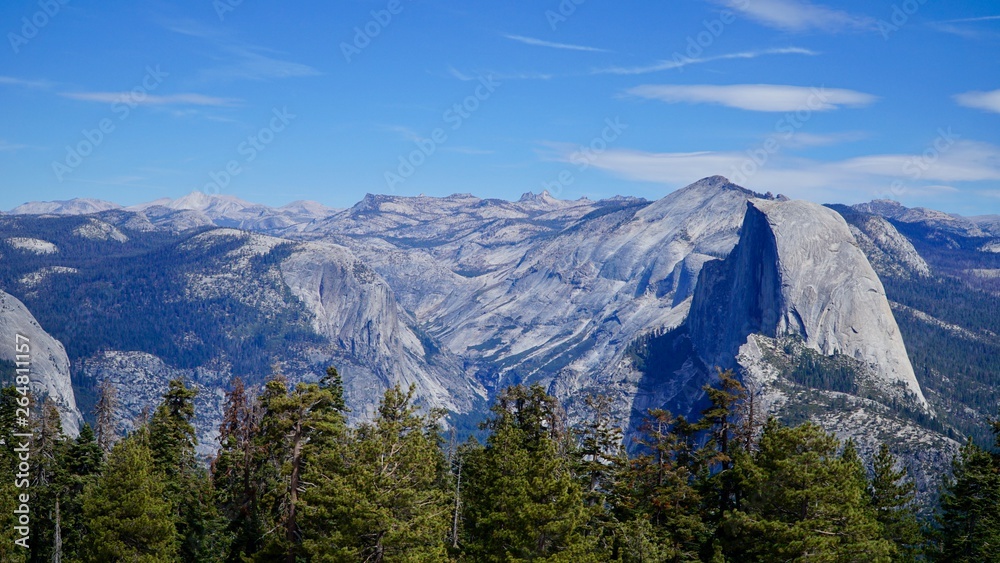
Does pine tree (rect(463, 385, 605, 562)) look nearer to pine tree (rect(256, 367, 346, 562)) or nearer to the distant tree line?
the distant tree line

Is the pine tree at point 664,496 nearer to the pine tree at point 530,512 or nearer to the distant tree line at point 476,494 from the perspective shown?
the distant tree line at point 476,494

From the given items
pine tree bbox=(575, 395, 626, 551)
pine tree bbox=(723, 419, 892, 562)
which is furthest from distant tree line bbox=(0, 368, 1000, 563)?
pine tree bbox=(575, 395, 626, 551)

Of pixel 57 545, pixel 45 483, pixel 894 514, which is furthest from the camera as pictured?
pixel 45 483

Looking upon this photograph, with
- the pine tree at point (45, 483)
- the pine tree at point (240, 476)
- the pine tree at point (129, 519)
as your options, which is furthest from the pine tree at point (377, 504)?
the pine tree at point (45, 483)

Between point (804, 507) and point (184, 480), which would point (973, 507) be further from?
point (184, 480)

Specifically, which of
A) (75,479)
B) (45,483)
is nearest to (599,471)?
(75,479)

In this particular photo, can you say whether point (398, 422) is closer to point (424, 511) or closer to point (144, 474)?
point (424, 511)

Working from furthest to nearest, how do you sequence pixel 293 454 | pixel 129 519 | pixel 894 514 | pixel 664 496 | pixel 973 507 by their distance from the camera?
pixel 894 514
pixel 973 507
pixel 664 496
pixel 129 519
pixel 293 454
